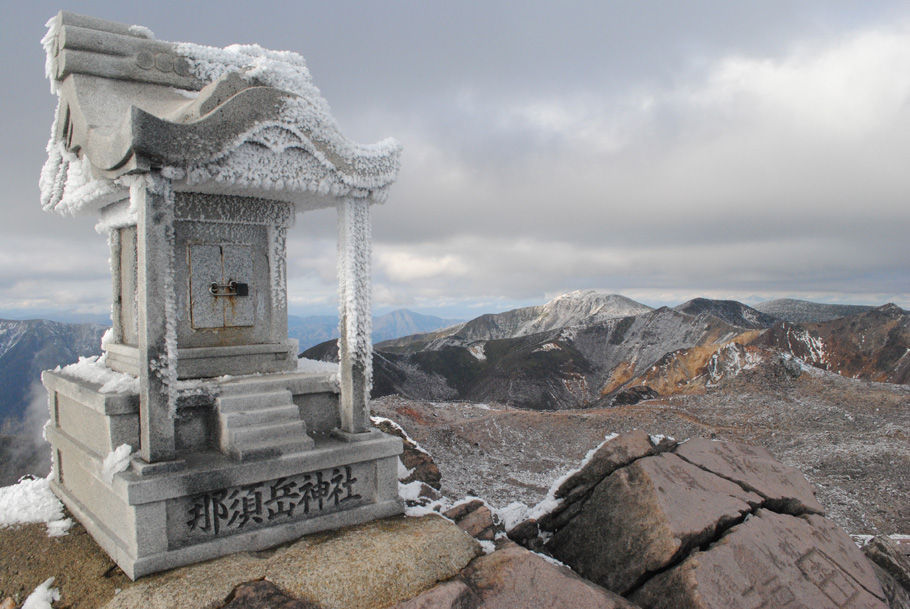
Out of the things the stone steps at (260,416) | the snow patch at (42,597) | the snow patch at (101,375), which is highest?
the snow patch at (101,375)

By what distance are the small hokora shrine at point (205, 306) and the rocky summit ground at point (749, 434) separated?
15.2ft

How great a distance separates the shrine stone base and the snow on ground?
201 mm

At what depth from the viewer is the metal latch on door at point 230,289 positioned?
6987 mm

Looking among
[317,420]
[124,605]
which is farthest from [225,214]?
[124,605]

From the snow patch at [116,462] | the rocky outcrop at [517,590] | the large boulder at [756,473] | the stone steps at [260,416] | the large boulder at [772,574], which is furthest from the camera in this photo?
the large boulder at [756,473]

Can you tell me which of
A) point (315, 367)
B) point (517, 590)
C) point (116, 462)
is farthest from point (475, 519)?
point (116, 462)

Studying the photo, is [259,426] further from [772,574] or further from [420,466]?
[772,574]

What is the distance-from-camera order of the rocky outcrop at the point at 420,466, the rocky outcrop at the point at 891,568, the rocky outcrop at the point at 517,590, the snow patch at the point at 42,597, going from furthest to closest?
1. the rocky outcrop at the point at 420,466
2. the rocky outcrop at the point at 891,568
3. the snow patch at the point at 42,597
4. the rocky outcrop at the point at 517,590

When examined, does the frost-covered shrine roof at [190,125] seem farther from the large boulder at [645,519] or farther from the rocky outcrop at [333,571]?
the large boulder at [645,519]

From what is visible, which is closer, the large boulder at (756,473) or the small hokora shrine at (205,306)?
the small hokora shrine at (205,306)

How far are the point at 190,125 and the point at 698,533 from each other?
614 centimetres

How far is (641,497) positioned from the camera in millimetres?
5945

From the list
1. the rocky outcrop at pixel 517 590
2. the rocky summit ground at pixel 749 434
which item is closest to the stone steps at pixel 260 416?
the rocky outcrop at pixel 517 590

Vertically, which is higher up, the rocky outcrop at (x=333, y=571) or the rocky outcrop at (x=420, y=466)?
the rocky outcrop at (x=333, y=571)
